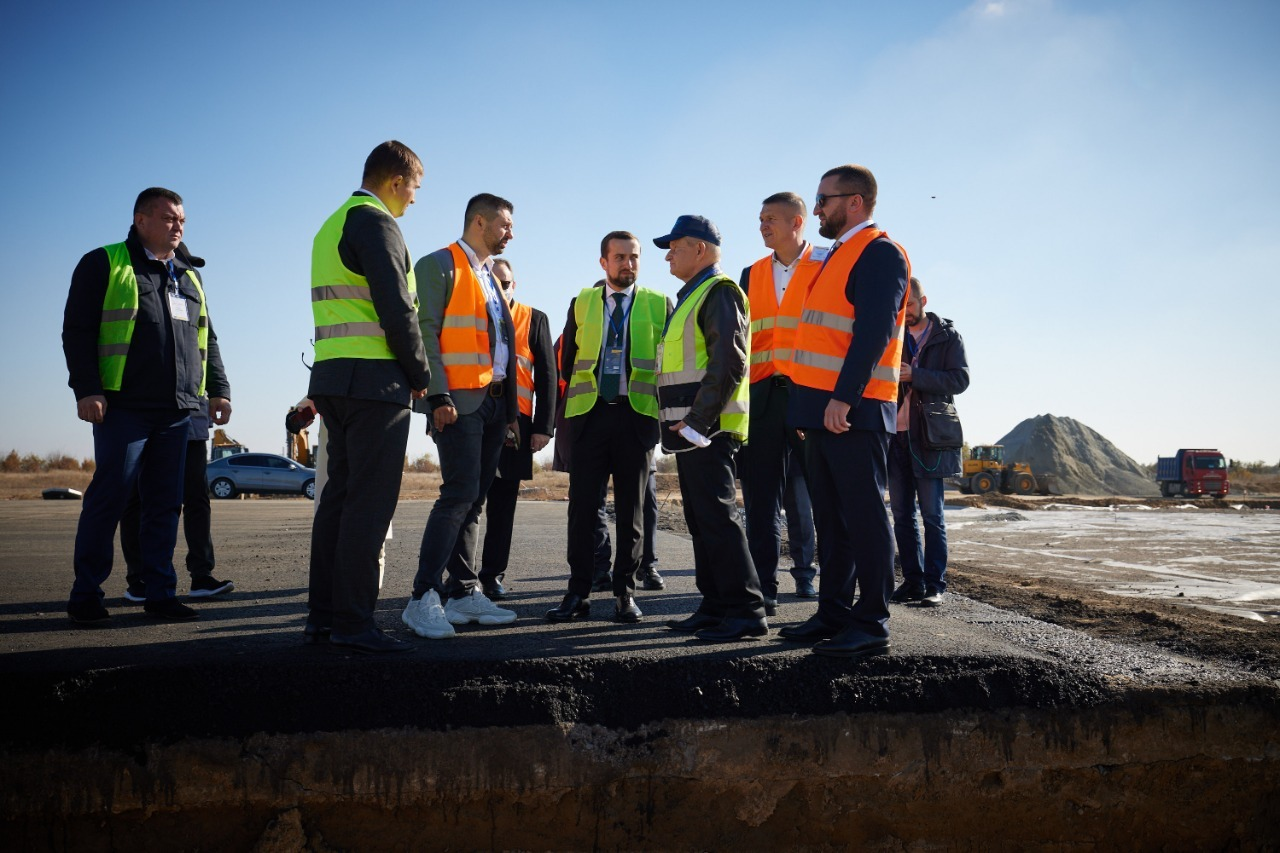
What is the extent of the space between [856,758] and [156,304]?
13.2 feet

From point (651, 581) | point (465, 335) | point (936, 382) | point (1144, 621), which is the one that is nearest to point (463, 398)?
point (465, 335)

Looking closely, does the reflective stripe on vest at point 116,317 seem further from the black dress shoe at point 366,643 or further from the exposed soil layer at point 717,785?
the exposed soil layer at point 717,785

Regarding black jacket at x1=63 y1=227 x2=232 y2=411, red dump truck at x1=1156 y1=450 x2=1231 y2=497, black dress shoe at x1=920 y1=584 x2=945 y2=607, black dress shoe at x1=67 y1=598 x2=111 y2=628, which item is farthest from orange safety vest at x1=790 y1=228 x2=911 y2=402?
red dump truck at x1=1156 y1=450 x2=1231 y2=497

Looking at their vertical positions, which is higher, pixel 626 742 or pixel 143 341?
pixel 143 341

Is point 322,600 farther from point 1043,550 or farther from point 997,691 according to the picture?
point 1043,550

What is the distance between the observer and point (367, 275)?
11.0 feet

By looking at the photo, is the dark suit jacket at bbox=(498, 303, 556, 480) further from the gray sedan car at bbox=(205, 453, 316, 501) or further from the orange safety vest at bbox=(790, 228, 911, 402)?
the gray sedan car at bbox=(205, 453, 316, 501)

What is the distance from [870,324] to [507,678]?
209 centimetres

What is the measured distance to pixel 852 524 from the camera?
361cm

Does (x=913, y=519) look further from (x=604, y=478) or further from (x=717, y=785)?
(x=717, y=785)

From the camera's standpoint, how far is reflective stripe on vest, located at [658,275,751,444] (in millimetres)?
3934

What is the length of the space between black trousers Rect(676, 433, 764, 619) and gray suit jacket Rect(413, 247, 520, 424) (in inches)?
41.7

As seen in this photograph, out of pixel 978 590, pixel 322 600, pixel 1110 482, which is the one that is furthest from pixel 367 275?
pixel 1110 482

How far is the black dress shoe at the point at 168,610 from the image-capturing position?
4.14m
